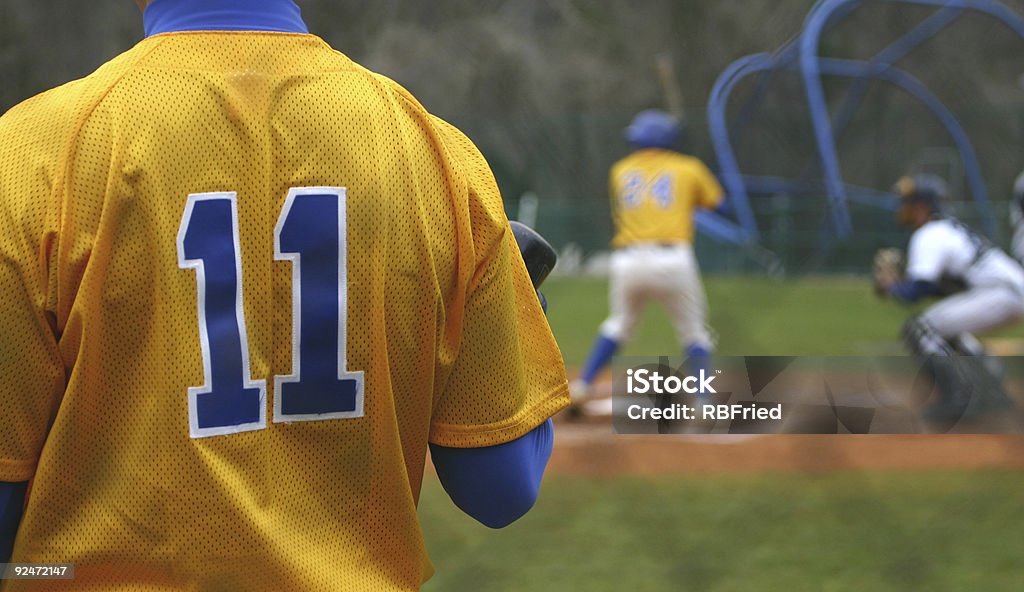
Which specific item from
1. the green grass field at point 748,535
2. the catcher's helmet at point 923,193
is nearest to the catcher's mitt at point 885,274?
the catcher's helmet at point 923,193

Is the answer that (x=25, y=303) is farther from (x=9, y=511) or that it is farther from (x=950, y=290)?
(x=950, y=290)

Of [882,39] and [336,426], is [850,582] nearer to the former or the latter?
[336,426]

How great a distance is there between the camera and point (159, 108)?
77 cm

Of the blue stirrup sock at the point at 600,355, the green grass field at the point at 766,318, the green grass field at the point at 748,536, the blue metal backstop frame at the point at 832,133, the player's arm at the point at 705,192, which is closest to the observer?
the green grass field at the point at 748,536

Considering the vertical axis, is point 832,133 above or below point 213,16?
below

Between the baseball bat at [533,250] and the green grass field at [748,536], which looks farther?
the green grass field at [748,536]

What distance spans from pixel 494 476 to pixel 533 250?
0.22 metres

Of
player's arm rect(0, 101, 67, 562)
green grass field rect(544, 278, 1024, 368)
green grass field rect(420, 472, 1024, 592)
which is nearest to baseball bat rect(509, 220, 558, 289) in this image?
player's arm rect(0, 101, 67, 562)

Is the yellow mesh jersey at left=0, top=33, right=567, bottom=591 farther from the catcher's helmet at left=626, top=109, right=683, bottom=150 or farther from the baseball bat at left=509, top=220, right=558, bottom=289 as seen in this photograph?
the catcher's helmet at left=626, top=109, right=683, bottom=150

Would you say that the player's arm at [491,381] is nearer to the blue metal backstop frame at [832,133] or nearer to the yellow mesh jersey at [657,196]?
the yellow mesh jersey at [657,196]

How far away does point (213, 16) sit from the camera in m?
0.82

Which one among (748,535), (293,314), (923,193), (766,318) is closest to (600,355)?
(923,193)

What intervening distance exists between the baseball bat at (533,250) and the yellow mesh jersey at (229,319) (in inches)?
4.9

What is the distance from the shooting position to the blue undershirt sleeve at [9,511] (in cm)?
78
